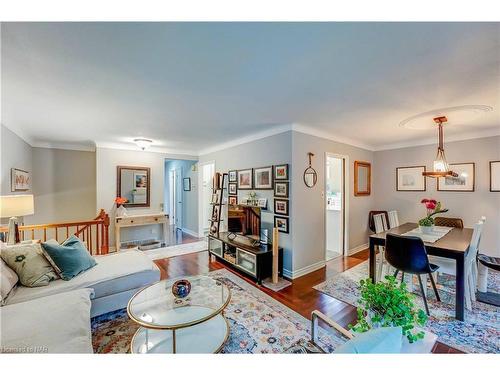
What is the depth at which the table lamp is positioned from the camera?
A: 2.38m

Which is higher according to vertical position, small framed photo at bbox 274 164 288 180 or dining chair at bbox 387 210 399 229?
small framed photo at bbox 274 164 288 180

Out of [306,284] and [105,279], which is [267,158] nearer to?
[306,284]

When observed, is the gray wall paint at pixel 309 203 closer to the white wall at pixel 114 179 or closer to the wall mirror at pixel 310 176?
the wall mirror at pixel 310 176

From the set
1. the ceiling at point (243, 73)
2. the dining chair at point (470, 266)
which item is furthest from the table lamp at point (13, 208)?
the dining chair at point (470, 266)

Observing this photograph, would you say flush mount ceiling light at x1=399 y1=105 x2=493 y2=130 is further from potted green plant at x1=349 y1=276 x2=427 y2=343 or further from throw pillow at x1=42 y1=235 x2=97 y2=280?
throw pillow at x1=42 y1=235 x2=97 y2=280

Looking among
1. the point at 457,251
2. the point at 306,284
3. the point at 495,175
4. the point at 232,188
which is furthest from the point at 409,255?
the point at 232,188

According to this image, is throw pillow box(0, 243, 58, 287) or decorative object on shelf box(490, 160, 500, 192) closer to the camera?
throw pillow box(0, 243, 58, 287)

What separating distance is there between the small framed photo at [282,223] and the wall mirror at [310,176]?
0.68m

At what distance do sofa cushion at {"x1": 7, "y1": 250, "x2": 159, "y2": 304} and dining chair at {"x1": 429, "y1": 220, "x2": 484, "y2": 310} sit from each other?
3.48 m

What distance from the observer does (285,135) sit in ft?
11.0

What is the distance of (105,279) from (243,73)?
2399mm

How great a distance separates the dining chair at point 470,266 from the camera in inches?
95.5

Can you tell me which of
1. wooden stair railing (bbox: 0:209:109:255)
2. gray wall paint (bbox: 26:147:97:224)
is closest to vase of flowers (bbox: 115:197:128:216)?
wooden stair railing (bbox: 0:209:109:255)
